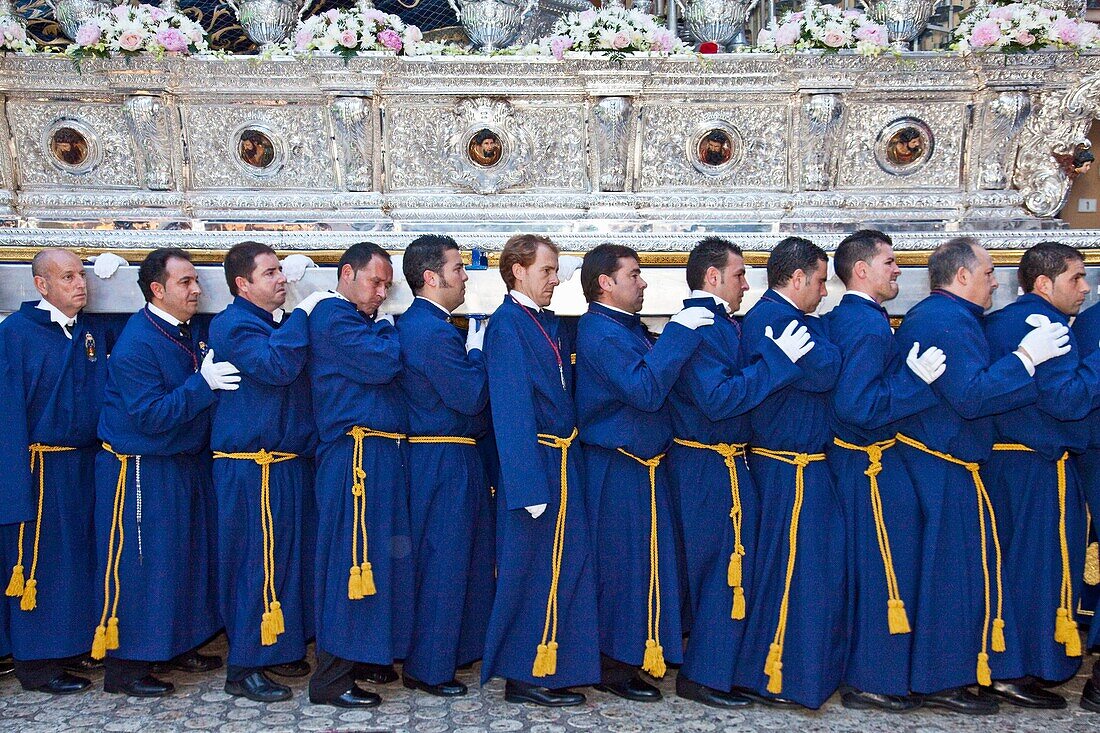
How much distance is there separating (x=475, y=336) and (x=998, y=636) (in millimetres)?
2231

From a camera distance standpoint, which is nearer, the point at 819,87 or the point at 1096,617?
the point at 1096,617

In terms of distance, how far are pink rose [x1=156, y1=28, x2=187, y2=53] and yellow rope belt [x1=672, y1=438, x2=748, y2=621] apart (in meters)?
3.25

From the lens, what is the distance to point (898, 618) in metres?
4.00

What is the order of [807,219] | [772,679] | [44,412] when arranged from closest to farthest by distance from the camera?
[772,679] < [44,412] < [807,219]

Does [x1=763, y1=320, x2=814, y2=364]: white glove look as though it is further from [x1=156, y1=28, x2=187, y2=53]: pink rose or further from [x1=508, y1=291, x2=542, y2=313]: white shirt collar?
[x1=156, y1=28, x2=187, y2=53]: pink rose

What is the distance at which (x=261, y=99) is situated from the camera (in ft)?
18.9

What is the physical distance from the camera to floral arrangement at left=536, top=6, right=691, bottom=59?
5531mm

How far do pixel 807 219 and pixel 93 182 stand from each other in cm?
368

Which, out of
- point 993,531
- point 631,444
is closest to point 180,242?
point 631,444

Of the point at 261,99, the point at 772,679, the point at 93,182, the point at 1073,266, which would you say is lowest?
the point at 772,679

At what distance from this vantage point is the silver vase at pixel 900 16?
5.75m

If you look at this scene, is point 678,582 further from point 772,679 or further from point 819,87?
point 819,87

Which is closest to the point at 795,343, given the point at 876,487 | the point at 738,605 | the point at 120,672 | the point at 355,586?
the point at 876,487

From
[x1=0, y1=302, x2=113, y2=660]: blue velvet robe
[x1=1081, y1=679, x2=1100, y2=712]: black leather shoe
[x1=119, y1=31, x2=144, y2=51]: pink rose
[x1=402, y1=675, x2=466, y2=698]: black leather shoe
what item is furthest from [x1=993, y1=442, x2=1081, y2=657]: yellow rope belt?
[x1=119, y1=31, x2=144, y2=51]: pink rose
